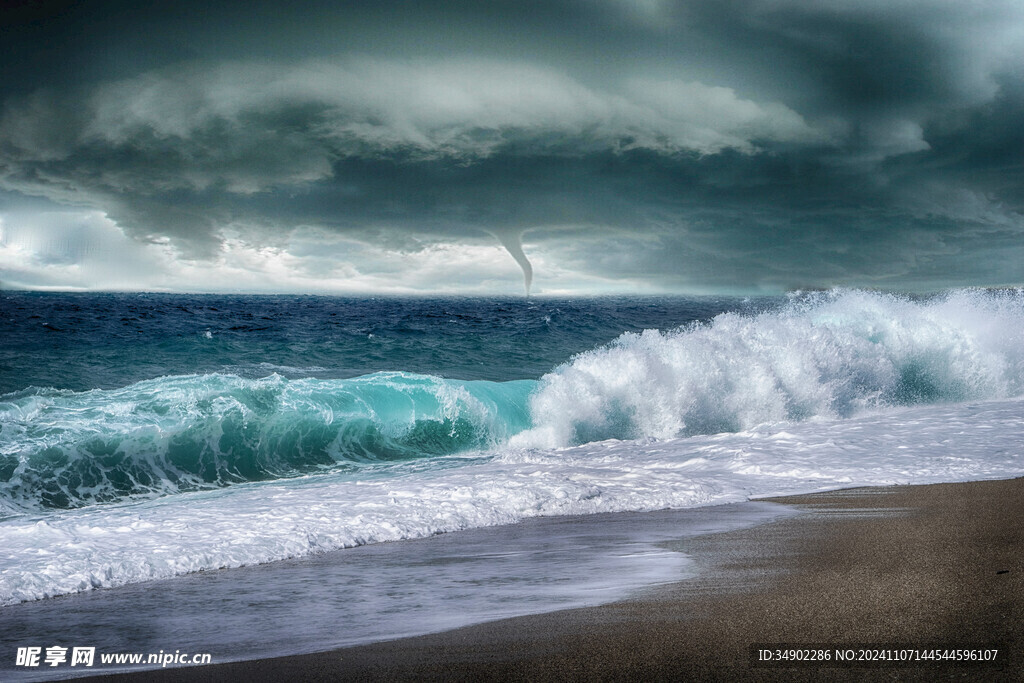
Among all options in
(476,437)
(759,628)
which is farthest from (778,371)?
(759,628)

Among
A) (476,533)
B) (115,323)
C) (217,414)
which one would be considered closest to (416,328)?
(115,323)

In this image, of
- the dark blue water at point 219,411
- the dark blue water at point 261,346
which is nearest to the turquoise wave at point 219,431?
the dark blue water at point 219,411

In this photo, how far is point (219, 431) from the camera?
1252cm

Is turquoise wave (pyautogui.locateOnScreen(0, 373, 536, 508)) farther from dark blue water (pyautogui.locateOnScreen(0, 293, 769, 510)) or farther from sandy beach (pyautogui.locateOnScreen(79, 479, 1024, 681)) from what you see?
sandy beach (pyautogui.locateOnScreen(79, 479, 1024, 681))

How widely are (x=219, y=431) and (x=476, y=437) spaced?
15.4 ft

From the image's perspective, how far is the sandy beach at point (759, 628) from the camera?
319cm

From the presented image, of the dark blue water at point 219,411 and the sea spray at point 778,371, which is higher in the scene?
the sea spray at point 778,371

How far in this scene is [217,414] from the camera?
13023mm

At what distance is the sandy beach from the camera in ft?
10.5

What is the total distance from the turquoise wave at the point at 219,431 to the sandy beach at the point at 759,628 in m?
7.65

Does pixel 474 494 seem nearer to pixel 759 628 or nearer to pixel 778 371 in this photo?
pixel 759 628

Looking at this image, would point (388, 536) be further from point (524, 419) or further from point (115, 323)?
point (115, 323)

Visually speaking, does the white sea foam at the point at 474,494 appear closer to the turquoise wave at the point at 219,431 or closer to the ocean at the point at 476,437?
the ocean at the point at 476,437

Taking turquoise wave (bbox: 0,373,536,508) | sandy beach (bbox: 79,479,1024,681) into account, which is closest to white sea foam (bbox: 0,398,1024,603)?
turquoise wave (bbox: 0,373,536,508)
